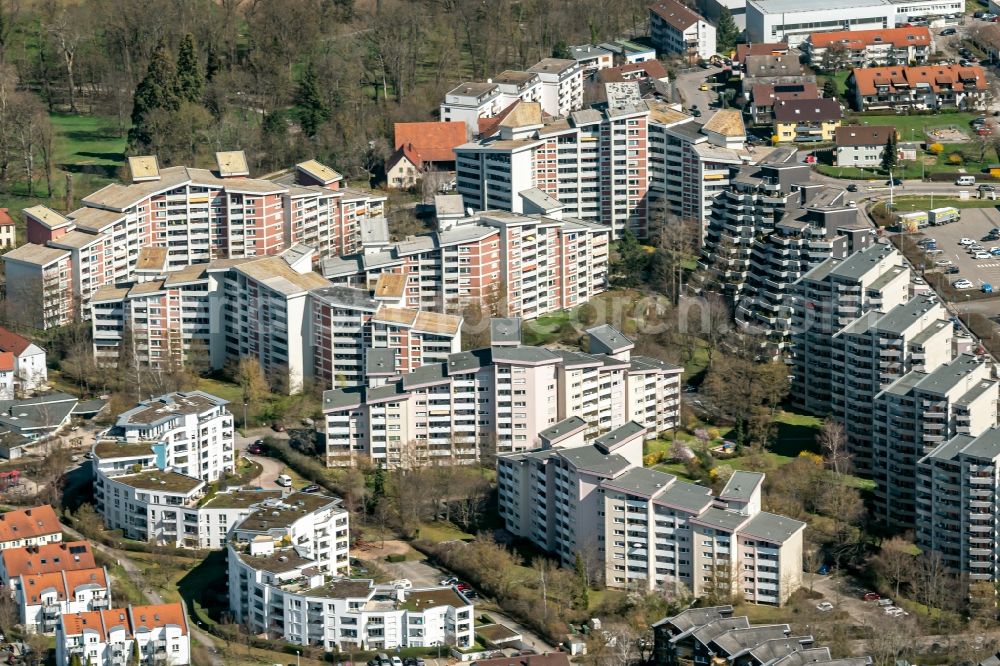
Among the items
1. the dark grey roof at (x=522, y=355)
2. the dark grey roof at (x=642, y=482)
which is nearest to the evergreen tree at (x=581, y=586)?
the dark grey roof at (x=642, y=482)

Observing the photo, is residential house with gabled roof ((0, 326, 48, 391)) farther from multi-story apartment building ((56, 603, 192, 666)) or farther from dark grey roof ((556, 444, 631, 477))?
dark grey roof ((556, 444, 631, 477))

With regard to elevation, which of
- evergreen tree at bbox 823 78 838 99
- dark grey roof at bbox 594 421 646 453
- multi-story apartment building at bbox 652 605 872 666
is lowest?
multi-story apartment building at bbox 652 605 872 666

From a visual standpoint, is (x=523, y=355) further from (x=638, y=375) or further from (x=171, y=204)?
(x=171, y=204)

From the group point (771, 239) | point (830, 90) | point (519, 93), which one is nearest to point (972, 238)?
point (771, 239)

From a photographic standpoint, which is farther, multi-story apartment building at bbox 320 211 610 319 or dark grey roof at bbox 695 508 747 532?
multi-story apartment building at bbox 320 211 610 319

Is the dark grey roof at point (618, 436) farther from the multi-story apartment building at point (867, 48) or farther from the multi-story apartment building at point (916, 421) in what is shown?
the multi-story apartment building at point (867, 48)

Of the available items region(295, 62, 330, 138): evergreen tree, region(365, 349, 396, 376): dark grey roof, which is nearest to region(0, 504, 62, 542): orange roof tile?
region(365, 349, 396, 376): dark grey roof

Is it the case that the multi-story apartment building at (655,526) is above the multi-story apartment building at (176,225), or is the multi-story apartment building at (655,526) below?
below
